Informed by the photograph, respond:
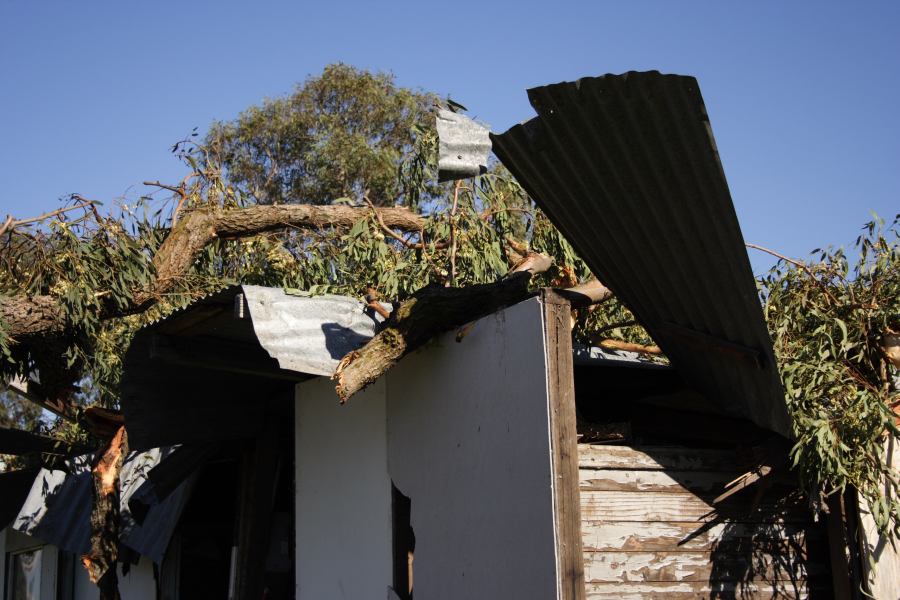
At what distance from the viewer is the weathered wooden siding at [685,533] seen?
4.57 m

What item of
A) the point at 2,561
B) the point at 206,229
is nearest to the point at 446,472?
the point at 206,229

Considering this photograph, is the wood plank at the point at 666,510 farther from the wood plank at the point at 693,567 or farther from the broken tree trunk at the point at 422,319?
the broken tree trunk at the point at 422,319

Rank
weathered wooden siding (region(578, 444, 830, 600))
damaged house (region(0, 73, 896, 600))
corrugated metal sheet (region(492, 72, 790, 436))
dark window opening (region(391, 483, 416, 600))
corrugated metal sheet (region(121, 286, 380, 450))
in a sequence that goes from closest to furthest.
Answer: corrugated metal sheet (region(492, 72, 790, 436)), damaged house (region(0, 73, 896, 600)), weathered wooden siding (region(578, 444, 830, 600)), corrugated metal sheet (region(121, 286, 380, 450)), dark window opening (region(391, 483, 416, 600))

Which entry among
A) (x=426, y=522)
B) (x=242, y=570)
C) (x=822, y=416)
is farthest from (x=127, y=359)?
(x=822, y=416)

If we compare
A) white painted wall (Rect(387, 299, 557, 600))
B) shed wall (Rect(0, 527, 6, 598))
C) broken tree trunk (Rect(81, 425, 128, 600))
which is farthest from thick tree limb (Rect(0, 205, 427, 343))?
shed wall (Rect(0, 527, 6, 598))

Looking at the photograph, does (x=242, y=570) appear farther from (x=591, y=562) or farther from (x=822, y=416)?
(x=822, y=416)

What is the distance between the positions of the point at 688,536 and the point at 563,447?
1.07 meters

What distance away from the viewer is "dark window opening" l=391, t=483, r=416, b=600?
5.62 meters

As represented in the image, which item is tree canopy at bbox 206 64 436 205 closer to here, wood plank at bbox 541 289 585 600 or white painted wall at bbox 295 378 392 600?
white painted wall at bbox 295 378 392 600

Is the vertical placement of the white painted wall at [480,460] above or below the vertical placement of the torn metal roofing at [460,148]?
below

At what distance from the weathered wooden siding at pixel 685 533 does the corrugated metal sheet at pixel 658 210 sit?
46 cm

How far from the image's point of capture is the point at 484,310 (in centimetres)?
510

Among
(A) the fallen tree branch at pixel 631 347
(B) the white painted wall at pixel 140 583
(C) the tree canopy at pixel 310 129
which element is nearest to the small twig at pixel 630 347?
(A) the fallen tree branch at pixel 631 347

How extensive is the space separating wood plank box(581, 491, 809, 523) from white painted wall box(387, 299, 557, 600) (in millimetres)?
445
